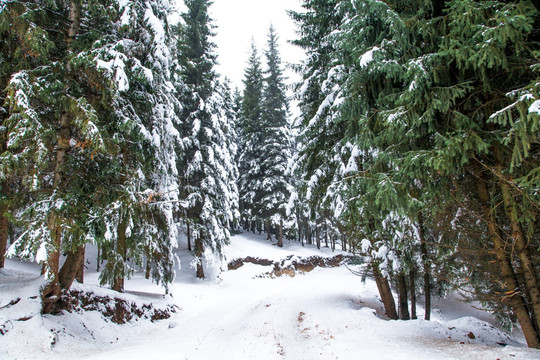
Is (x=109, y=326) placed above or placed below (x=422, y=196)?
below

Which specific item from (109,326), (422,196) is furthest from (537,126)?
(109,326)

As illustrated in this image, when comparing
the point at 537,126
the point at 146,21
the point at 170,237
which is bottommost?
the point at 170,237

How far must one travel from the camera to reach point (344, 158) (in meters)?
10.0

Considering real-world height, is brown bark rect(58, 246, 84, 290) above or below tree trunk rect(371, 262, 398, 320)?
above

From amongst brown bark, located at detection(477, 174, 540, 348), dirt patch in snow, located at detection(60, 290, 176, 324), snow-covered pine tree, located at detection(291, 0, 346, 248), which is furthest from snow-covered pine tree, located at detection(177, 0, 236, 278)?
brown bark, located at detection(477, 174, 540, 348)

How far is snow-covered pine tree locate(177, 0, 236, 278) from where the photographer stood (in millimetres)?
16031

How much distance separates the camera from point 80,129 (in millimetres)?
7273

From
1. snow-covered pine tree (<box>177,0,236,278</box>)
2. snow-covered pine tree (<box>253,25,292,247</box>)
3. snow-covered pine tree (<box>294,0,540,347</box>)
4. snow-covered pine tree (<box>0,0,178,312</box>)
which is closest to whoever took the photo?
snow-covered pine tree (<box>294,0,540,347</box>)

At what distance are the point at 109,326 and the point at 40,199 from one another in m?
3.91

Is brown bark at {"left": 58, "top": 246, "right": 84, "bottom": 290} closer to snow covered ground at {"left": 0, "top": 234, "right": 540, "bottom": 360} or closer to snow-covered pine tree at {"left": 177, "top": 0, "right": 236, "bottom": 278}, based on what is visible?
snow covered ground at {"left": 0, "top": 234, "right": 540, "bottom": 360}

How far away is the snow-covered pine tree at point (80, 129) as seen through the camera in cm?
583

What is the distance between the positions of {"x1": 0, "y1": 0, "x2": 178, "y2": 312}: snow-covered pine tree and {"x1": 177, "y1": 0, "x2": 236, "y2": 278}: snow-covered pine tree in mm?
6877

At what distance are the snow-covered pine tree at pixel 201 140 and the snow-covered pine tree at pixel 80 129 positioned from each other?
6.88 meters

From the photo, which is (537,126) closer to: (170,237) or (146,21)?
(146,21)
